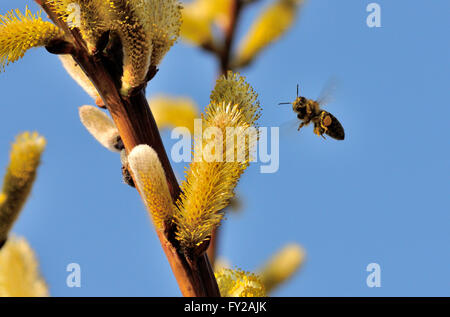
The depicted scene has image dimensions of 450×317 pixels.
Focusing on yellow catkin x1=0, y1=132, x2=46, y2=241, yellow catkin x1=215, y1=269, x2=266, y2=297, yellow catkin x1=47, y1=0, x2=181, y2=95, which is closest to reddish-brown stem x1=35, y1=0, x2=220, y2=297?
yellow catkin x1=47, y1=0, x2=181, y2=95

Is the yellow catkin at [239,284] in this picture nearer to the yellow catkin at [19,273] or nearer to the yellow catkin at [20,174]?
the yellow catkin at [20,174]

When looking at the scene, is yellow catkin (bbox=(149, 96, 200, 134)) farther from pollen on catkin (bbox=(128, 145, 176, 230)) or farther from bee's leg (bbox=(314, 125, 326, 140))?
pollen on catkin (bbox=(128, 145, 176, 230))

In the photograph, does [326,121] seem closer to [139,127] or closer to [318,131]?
[318,131]

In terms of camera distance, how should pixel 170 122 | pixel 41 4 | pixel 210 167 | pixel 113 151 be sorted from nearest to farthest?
pixel 210 167, pixel 41 4, pixel 113 151, pixel 170 122

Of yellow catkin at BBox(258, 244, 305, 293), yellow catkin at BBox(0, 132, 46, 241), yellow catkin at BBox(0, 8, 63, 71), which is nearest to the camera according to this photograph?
yellow catkin at BBox(0, 8, 63, 71)
